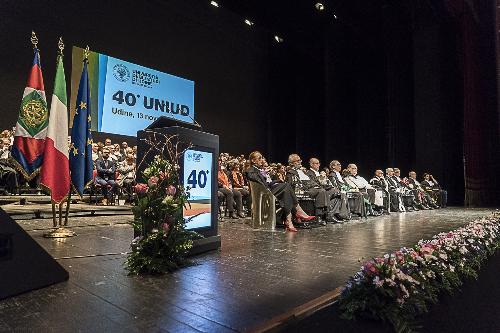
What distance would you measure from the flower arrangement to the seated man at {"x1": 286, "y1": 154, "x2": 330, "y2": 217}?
130 inches

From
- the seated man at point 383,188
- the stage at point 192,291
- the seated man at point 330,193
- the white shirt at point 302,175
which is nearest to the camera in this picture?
the stage at point 192,291

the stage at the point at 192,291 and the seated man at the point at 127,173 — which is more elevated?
the seated man at the point at 127,173

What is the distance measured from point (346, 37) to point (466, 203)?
20.6ft

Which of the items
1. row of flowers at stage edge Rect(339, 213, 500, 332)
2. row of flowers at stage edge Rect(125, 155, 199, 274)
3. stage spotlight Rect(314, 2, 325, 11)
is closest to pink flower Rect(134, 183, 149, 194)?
row of flowers at stage edge Rect(125, 155, 199, 274)

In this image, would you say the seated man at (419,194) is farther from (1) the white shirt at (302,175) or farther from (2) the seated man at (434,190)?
(1) the white shirt at (302,175)

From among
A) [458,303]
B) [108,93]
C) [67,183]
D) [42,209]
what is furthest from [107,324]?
[108,93]

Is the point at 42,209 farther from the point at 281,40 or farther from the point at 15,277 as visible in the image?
the point at 281,40

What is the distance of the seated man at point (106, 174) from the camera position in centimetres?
721

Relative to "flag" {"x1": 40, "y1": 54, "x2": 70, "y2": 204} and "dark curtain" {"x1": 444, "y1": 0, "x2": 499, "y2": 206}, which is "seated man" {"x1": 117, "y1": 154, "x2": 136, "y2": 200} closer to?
"flag" {"x1": 40, "y1": 54, "x2": 70, "y2": 204}

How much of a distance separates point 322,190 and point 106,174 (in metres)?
4.15

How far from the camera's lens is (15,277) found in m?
1.94

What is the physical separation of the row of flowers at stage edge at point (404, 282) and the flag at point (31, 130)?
3.21 meters

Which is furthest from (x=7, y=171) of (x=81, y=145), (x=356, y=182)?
(x=356, y=182)

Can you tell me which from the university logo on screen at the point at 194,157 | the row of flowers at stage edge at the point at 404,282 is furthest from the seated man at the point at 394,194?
the university logo on screen at the point at 194,157
